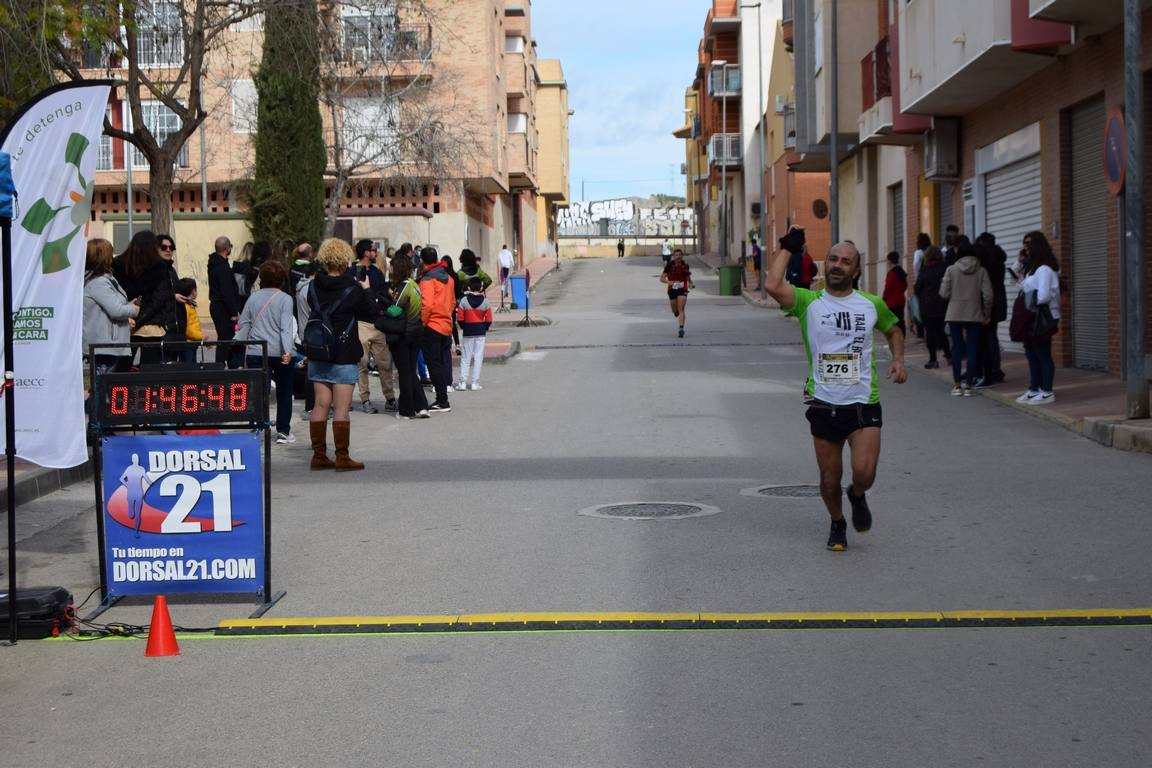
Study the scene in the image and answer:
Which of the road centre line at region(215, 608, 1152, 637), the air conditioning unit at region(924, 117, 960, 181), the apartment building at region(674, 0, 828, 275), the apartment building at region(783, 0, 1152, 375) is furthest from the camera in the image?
the apartment building at region(674, 0, 828, 275)

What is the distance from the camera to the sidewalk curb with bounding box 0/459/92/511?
11461 mm

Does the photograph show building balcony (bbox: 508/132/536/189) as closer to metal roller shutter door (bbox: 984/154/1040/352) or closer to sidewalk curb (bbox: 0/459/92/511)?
metal roller shutter door (bbox: 984/154/1040/352)

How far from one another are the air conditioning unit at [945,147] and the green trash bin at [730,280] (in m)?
26.7

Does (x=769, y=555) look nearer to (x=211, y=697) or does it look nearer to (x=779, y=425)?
(x=211, y=697)

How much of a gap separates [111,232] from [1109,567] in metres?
41.6

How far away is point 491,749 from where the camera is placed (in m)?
5.15

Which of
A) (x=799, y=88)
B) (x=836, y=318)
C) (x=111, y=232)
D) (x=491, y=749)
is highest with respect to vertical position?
(x=799, y=88)

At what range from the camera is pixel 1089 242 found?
66.4 ft

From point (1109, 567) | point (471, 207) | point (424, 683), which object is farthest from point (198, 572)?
point (471, 207)

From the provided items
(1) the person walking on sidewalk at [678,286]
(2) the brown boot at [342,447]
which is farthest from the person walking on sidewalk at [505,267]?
(2) the brown boot at [342,447]

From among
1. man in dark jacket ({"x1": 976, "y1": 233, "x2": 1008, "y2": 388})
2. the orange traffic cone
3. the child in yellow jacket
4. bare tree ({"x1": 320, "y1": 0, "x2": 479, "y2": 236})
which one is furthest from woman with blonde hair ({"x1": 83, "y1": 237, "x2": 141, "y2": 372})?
bare tree ({"x1": 320, "y1": 0, "x2": 479, "y2": 236})

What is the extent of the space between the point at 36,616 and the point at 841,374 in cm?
450

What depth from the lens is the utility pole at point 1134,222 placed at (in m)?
13.9

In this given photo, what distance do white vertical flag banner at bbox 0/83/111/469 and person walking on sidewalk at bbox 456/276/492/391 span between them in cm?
1203
